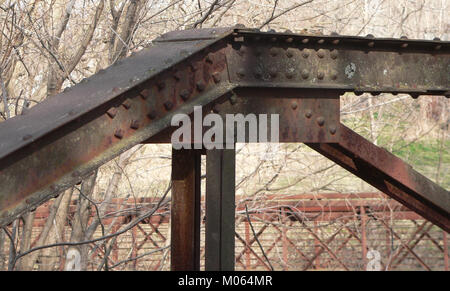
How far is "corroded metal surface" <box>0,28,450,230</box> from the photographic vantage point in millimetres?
2098

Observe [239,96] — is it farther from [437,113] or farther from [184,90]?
[437,113]

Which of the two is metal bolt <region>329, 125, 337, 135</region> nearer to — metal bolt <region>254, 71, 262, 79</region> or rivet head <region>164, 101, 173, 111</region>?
metal bolt <region>254, 71, 262, 79</region>

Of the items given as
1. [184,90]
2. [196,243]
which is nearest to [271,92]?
[184,90]

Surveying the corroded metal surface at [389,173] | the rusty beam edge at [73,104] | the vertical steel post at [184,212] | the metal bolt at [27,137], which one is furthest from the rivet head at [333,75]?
the metal bolt at [27,137]

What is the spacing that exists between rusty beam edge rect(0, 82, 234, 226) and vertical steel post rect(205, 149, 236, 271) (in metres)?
0.25

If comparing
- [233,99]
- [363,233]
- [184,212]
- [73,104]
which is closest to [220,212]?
[184,212]

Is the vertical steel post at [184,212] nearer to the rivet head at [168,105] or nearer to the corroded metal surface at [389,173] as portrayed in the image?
the rivet head at [168,105]

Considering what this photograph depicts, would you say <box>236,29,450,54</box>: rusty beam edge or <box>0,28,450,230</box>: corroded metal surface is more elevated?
<box>236,29,450,54</box>: rusty beam edge

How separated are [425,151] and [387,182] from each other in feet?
67.7

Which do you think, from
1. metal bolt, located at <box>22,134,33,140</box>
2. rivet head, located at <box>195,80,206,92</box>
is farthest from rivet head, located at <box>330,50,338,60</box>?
metal bolt, located at <box>22,134,33,140</box>

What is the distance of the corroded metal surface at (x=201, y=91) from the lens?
2098 millimetres

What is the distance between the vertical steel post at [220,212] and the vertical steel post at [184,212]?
0.31 meters

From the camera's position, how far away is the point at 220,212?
271 centimetres

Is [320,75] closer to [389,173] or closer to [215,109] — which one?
[215,109]
